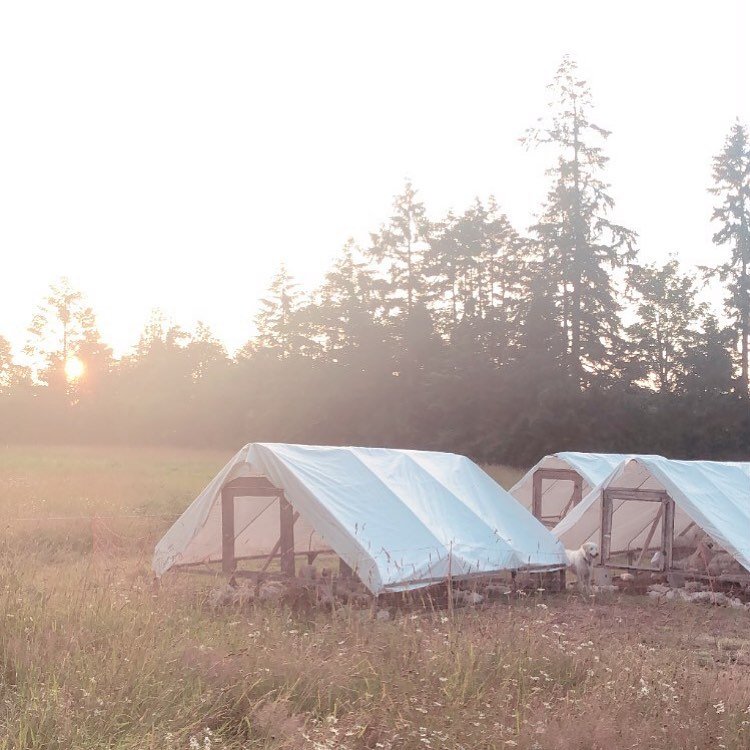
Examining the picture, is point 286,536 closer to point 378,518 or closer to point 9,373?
point 378,518

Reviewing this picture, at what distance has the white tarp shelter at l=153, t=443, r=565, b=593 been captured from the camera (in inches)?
439

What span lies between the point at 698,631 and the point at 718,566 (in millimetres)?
4115

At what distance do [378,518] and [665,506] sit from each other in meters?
4.75

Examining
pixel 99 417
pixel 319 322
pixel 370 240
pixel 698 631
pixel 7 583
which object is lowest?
pixel 698 631

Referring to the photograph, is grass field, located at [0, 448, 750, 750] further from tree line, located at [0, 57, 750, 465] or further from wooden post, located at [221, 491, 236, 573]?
tree line, located at [0, 57, 750, 465]

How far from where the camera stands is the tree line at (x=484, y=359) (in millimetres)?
37625

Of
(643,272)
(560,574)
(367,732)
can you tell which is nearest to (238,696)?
(367,732)

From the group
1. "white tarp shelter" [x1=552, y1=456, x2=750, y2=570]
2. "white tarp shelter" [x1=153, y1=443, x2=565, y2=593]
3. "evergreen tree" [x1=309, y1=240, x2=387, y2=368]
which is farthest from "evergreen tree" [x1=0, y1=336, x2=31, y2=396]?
"white tarp shelter" [x1=153, y1=443, x2=565, y2=593]

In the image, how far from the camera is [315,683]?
226 inches

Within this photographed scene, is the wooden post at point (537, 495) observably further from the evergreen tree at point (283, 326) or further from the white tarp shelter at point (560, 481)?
the evergreen tree at point (283, 326)

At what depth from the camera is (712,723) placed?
5.58 meters

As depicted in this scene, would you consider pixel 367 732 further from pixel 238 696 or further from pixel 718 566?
pixel 718 566

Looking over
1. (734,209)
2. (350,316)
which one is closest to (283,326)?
(350,316)

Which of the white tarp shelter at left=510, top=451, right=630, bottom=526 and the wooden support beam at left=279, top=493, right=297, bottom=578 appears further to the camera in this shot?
the white tarp shelter at left=510, top=451, right=630, bottom=526
